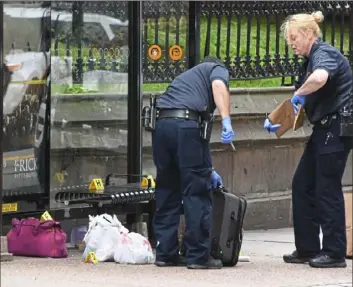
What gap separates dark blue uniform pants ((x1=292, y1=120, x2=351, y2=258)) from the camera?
28.7 feet

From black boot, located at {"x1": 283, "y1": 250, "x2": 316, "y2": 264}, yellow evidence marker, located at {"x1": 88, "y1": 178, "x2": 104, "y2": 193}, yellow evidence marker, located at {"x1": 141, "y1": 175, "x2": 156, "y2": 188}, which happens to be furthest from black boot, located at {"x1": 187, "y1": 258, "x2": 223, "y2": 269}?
yellow evidence marker, located at {"x1": 88, "y1": 178, "x2": 104, "y2": 193}

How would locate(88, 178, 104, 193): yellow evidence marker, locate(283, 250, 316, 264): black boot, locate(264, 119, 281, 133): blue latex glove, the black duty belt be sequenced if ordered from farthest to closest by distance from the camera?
1. locate(88, 178, 104, 193): yellow evidence marker
2. locate(283, 250, 316, 264): black boot
3. locate(264, 119, 281, 133): blue latex glove
4. the black duty belt

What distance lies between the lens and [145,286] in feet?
25.7

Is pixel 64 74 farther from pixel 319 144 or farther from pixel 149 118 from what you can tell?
pixel 319 144

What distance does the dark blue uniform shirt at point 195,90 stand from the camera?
28.3 feet

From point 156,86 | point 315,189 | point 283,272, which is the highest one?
point 156,86

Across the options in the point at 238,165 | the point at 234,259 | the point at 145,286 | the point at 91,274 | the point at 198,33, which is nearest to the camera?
the point at 145,286

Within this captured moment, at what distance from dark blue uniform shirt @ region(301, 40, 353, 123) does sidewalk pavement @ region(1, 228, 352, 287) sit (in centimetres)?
111

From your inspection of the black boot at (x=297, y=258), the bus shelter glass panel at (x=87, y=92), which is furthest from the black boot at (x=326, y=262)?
the bus shelter glass panel at (x=87, y=92)

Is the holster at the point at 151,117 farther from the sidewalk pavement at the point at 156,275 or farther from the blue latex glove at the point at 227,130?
the sidewalk pavement at the point at 156,275

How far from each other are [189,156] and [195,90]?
1.60 feet

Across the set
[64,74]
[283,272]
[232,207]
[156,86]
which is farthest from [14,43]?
[283,272]

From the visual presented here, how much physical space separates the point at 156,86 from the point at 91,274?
2.92 meters

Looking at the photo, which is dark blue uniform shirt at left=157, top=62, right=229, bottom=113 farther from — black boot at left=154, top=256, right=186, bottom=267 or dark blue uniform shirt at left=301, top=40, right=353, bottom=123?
black boot at left=154, top=256, right=186, bottom=267
